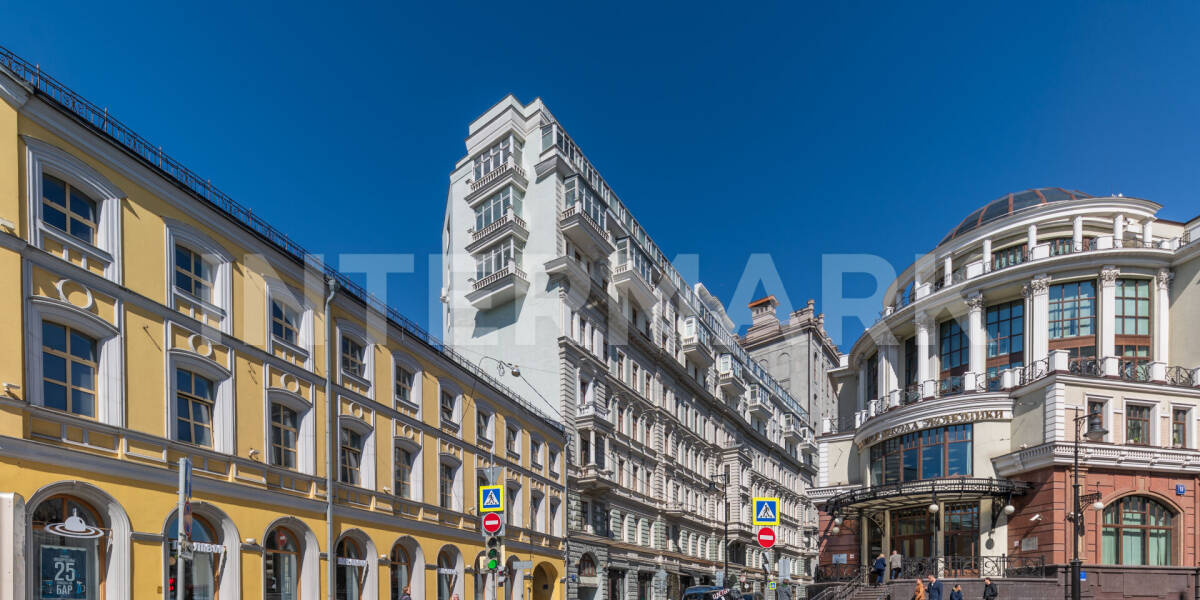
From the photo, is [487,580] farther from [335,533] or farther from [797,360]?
[797,360]

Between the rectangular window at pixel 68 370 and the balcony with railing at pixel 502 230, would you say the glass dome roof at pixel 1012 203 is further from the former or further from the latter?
the rectangular window at pixel 68 370

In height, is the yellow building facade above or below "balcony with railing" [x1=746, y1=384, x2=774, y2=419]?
above

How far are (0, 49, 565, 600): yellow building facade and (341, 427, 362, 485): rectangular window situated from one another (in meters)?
0.06

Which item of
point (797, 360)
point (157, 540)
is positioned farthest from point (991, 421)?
point (797, 360)

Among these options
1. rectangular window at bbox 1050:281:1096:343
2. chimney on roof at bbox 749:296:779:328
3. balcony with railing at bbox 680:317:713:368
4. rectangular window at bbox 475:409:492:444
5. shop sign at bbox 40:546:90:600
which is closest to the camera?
shop sign at bbox 40:546:90:600

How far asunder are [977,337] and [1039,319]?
294cm

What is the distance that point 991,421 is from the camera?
32219 millimetres

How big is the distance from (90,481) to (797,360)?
8113 cm

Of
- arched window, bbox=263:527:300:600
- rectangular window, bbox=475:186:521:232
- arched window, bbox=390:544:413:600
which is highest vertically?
rectangular window, bbox=475:186:521:232

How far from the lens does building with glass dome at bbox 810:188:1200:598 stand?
2838cm

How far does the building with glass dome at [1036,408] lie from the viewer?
28.4 meters

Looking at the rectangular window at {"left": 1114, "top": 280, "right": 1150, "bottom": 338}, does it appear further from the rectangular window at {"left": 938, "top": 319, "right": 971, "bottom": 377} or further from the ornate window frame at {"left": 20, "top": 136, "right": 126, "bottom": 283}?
the ornate window frame at {"left": 20, "top": 136, "right": 126, "bottom": 283}

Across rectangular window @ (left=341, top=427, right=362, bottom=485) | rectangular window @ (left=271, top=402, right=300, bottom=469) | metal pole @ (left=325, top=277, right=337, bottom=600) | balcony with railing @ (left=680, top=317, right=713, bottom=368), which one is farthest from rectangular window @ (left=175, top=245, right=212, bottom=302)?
balcony with railing @ (left=680, top=317, right=713, bottom=368)

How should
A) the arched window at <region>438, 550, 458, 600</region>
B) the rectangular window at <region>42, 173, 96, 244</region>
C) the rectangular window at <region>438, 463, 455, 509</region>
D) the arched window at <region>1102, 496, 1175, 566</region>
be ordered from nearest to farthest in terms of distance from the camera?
the rectangular window at <region>42, 173, 96, 244</region> → the arched window at <region>438, 550, 458, 600</region> → the rectangular window at <region>438, 463, 455, 509</region> → the arched window at <region>1102, 496, 1175, 566</region>
